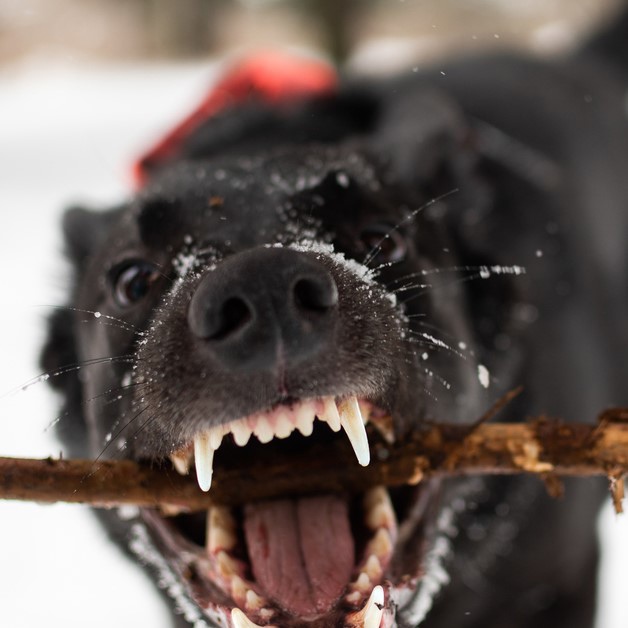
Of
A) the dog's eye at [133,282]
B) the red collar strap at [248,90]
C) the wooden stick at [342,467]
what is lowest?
the wooden stick at [342,467]

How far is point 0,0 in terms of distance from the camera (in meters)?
8.66

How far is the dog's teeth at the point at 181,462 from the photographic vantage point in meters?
1.54

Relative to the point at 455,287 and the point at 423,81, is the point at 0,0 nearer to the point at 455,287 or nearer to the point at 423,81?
the point at 423,81

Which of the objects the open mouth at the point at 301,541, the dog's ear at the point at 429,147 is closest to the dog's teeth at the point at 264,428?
the open mouth at the point at 301,541

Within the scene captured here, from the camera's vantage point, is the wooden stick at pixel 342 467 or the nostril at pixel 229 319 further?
the wooden stick at pixel 342 467

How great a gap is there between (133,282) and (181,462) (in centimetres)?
59

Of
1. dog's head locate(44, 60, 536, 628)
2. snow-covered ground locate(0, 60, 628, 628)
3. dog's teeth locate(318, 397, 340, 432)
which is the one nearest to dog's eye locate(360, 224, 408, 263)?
dog's head locate(44, 60, 536, 628)

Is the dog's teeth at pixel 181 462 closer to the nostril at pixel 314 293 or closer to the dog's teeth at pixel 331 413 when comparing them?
the dog's teeth at pixel 331 413

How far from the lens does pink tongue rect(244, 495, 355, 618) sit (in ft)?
4.99

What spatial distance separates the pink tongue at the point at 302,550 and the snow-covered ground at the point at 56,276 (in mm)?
702

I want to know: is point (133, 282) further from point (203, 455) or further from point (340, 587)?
point (340, 587)

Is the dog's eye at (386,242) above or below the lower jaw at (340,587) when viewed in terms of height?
above

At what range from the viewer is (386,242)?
6.46 feet

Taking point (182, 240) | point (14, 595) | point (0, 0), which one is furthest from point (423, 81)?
point (0, 0)
